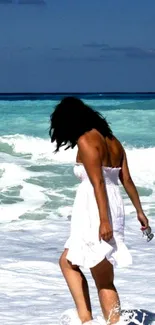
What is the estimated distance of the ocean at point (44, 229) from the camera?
20.1ft

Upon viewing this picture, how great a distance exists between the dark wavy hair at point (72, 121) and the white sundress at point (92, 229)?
164 millimetres

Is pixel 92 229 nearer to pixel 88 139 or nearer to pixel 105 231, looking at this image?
pixel 105 231

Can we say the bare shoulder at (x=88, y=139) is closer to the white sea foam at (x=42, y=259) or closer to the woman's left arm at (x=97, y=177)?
the woman's left arm at (x=97, y=177)

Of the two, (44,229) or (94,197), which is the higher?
(94,197)

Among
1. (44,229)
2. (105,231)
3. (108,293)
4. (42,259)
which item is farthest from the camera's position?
(44,229)

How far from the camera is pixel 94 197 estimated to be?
4438mm

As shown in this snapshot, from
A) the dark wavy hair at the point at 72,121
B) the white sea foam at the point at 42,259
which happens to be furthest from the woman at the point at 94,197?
the white sea foam at the point at 42,259

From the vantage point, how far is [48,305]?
607 cm

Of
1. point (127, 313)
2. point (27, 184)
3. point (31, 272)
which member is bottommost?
point (27, 184)

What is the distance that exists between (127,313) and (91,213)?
25.9 inches

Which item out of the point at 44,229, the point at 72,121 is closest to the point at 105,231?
the point at 72,121

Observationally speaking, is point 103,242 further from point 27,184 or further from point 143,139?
point 143,139

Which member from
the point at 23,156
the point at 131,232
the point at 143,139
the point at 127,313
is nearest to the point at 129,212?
the point at 131,232

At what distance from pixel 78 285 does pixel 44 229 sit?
5197mm
